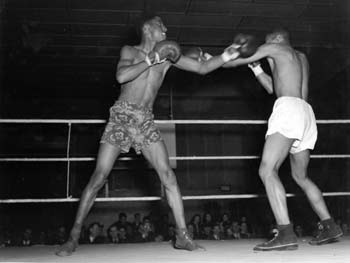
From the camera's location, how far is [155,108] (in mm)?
8977

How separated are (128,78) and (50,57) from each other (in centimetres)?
460

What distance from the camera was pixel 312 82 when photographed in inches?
319

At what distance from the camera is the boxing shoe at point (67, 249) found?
225 cm

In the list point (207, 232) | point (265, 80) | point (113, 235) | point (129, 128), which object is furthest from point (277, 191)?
point (113, 235)

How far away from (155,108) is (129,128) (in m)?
6.50

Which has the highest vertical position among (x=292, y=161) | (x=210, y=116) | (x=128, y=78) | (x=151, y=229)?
(x=210, y=116)

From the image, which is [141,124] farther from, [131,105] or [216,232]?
[216,232]

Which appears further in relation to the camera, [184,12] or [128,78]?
[184,12]

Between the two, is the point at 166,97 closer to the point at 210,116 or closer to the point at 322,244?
the point at 210,116

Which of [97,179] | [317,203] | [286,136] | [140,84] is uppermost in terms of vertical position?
[140,84]

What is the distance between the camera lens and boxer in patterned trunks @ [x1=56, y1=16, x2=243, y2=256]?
94.1 inches

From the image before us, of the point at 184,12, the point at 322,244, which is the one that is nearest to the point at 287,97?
the point at 322,244

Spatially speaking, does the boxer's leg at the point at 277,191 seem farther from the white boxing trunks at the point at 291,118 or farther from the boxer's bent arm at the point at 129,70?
the boxer's bent arm at the point at 129,70

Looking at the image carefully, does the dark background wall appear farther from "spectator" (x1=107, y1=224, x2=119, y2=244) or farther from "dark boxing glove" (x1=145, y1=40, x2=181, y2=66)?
"dark boxing glove" (x1=145, y1=40, x2=181, y2=66)
